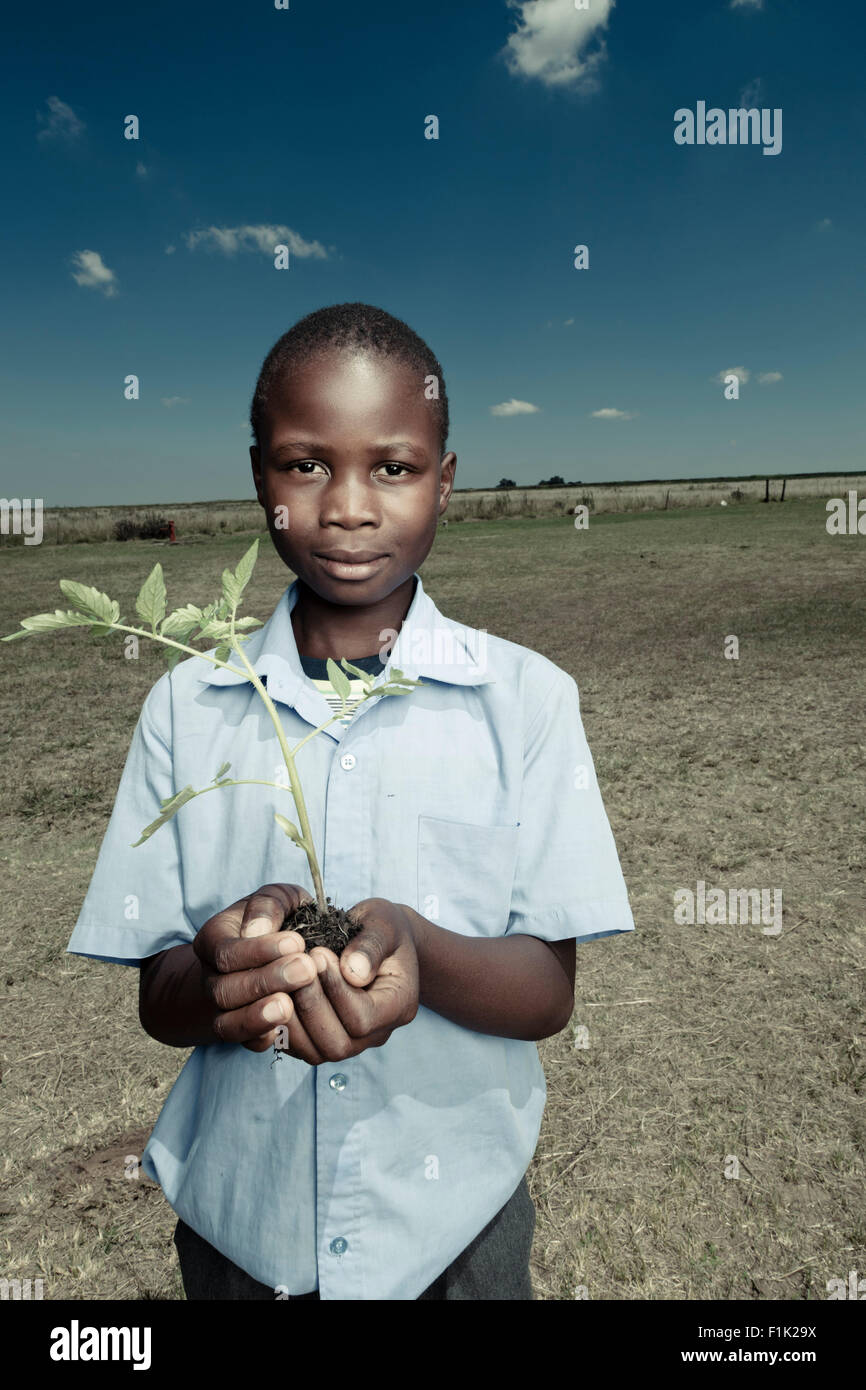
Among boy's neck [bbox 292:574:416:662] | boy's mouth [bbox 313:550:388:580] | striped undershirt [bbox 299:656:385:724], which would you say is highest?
boy's mouth [bbox 313:550:388:580]

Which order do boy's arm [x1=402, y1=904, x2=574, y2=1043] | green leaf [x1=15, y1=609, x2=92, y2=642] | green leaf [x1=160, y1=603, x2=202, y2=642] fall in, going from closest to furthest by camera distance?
green leaf [x1=15, y1=609, x2=92, y2=642], green leaf [x1=160, y1=603, x2=202, y2=642], boy's arm [x1=402, y1=904, x2=574, y2=1043]

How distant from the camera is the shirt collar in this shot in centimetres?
141

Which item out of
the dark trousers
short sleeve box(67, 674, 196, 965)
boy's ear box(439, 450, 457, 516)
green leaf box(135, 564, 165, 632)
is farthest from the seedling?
the dark trousers

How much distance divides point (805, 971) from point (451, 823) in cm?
295

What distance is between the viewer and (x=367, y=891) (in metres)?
1.36

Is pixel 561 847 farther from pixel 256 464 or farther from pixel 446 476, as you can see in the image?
pixel 256 464

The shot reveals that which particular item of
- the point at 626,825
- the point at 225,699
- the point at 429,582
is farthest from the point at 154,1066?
the point at 429,582

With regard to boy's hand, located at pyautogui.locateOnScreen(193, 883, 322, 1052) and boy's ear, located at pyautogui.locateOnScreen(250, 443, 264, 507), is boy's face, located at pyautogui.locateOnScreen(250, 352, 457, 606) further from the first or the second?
boy's hand, located at pyautogui.locateOnScreen(193, 883, 322, 1052)

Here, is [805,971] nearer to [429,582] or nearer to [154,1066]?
[154,1066]

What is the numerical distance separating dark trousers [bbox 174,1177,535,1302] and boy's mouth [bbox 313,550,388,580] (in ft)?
3.70

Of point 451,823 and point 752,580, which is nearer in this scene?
point 451,823

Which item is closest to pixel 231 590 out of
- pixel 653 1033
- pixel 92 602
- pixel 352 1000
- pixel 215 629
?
pixel 215 629

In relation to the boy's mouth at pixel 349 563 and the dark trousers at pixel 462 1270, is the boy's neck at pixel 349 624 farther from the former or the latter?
the dark trousers at pixel 462 1270

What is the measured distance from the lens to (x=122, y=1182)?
2.67 metres
